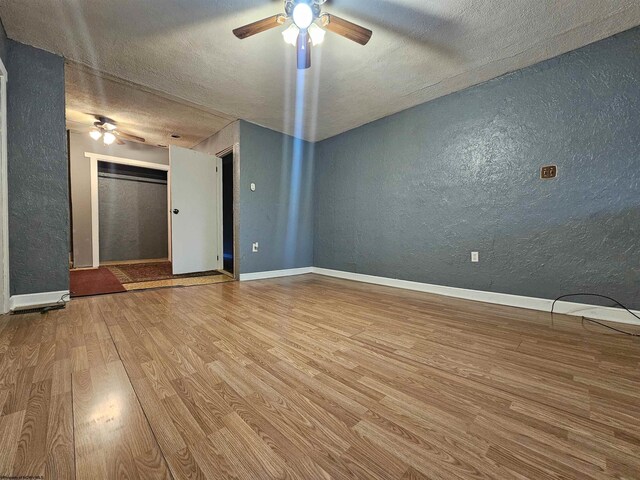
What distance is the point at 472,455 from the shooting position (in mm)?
757

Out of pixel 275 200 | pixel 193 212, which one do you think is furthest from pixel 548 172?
pixel 193 212

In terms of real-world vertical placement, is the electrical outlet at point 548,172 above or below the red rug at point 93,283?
above

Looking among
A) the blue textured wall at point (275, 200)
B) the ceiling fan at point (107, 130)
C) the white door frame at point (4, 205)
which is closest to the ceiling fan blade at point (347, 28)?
the blue textured wall at point (275, 200)

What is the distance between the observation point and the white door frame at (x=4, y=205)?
1.90 meters

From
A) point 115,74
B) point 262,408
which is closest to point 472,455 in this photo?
point 262,408

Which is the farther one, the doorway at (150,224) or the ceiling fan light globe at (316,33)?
the doorway at (150,224)

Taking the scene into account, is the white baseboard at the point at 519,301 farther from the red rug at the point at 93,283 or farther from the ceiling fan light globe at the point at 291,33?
the red rug at the point at 93,283

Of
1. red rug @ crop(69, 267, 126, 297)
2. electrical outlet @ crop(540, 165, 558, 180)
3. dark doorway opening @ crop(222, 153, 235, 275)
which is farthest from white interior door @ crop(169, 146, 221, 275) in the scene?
electrical outlet @ crop(540, 165, 558, 180)

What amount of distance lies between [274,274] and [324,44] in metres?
2.95

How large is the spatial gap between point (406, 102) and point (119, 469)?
3.65 meters

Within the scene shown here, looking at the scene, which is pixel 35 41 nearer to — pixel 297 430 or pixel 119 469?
pixel 119 469

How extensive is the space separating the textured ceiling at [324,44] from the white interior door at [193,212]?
Result: 3.67ft

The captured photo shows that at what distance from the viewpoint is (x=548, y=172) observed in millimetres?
2213

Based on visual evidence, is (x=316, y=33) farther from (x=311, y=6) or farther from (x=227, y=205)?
(x=227, y=205)
